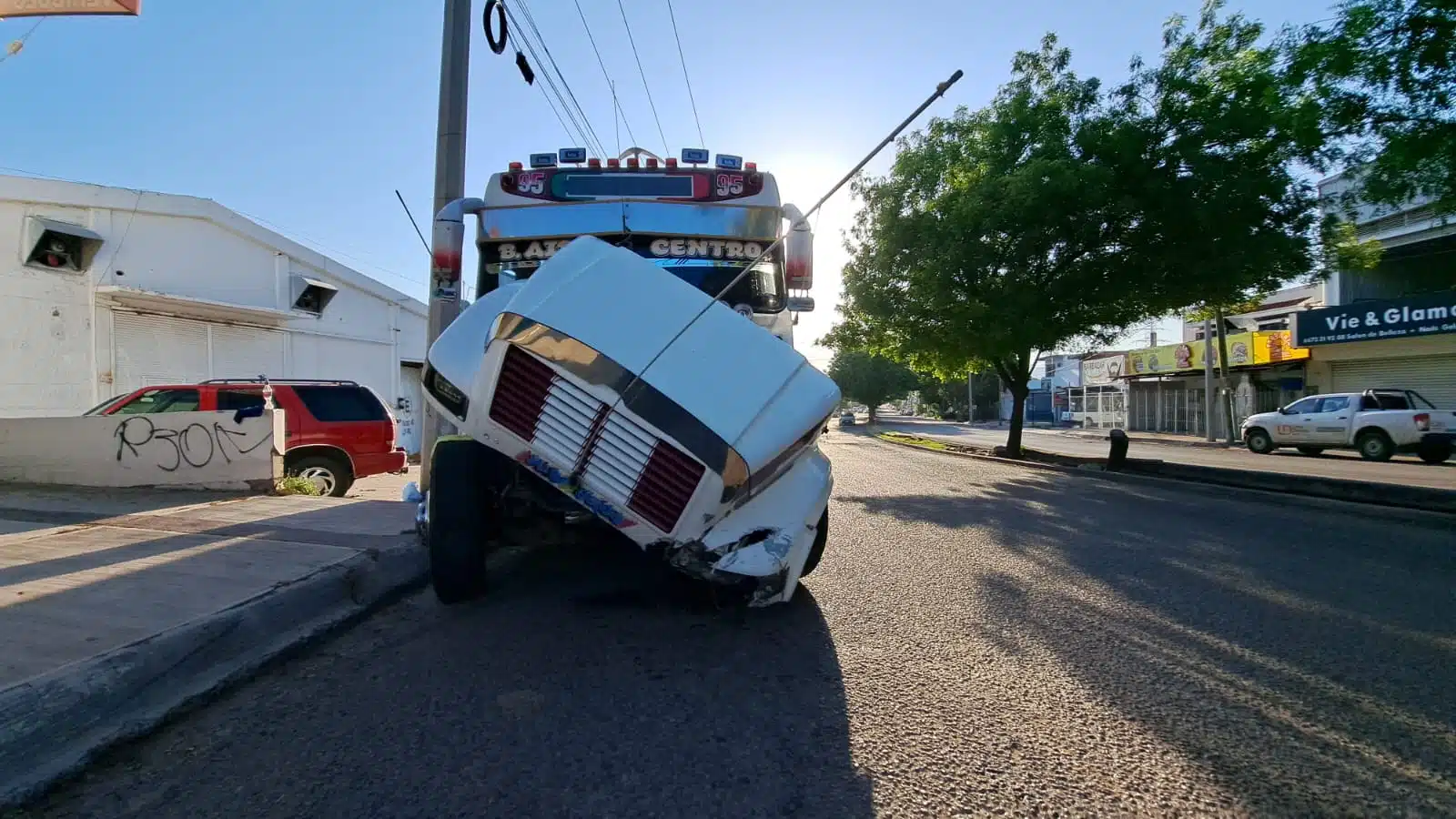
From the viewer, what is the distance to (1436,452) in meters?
17.6

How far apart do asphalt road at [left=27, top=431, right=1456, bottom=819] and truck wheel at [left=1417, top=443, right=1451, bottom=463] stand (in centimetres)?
1590

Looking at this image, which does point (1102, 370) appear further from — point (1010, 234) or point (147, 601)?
point (147, 601)

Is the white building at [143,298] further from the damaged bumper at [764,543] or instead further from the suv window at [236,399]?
the damaged bumper at [764,543]

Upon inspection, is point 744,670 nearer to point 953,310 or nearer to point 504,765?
point 504,765

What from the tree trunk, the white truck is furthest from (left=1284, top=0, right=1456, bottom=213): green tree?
the tree trunk

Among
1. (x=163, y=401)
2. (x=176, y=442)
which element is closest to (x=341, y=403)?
(x=163, y=401)

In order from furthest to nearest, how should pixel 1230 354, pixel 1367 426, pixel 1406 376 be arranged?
pixel 1230 354
pixel 1406 376
pixel 1367 426

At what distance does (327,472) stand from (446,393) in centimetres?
791

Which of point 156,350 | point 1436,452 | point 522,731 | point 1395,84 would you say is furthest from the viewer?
point 1436,452

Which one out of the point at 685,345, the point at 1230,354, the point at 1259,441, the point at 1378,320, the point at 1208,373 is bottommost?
the point at 1259,441

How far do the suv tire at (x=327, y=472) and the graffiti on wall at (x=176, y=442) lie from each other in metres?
1.41

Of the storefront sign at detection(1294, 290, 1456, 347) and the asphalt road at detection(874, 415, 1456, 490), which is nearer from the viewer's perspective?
the asphalt road at detection(874, 415, 1456, 490)

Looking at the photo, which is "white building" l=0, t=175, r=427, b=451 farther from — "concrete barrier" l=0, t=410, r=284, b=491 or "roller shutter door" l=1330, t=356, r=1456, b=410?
"roller shutter door" l=1330, t=356, r=1456, b=410

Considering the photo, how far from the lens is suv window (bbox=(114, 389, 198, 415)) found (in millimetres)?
9593
